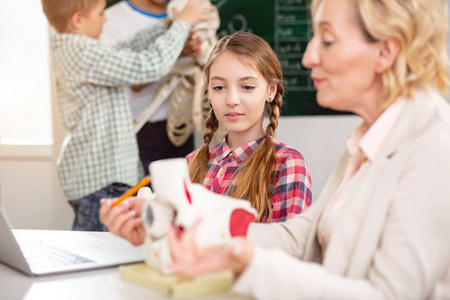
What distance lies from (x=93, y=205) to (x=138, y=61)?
2.23ft

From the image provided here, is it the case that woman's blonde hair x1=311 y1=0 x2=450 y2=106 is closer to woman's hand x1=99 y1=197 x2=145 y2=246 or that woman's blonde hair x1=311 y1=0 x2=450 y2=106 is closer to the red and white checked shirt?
woman's hand x1=99 y1=197 x2=145 y2=246

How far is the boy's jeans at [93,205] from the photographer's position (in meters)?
2.49

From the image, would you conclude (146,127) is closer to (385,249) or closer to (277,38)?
(277,38)

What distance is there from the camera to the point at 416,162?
784mm

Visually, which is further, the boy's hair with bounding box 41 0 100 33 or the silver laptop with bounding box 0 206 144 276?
the boy's hair with bounding box 41 0 100 33

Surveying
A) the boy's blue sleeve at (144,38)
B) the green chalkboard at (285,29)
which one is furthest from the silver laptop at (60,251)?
the green chalkboard at (285,29)

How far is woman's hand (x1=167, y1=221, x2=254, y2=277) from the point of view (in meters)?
0.73

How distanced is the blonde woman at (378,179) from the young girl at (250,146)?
480 mm

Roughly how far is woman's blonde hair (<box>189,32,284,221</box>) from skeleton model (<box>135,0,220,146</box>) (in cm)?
87

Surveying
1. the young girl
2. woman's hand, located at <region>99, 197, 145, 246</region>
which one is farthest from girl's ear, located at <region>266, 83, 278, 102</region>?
woman's hand, located at <region>99, 197, 145, 246</region>

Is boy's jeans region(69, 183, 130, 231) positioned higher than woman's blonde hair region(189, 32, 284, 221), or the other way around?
woman's blonde hair region(189, 32, 284, 221)

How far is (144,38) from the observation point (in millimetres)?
2695

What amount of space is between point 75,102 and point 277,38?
1077 mm

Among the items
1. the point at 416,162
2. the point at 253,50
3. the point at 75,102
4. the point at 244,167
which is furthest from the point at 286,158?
the point at 75,102
